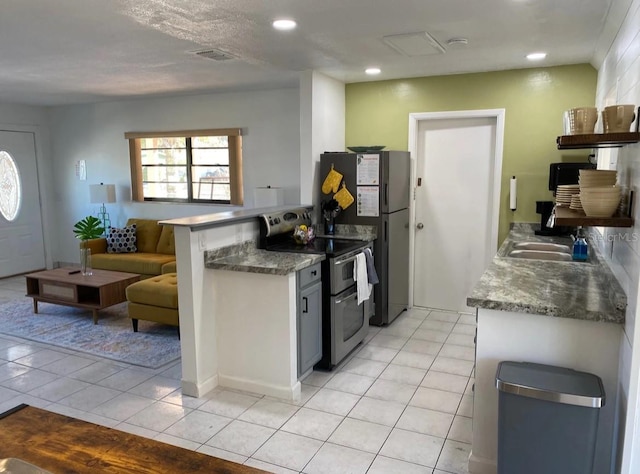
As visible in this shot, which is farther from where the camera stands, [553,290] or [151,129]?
[151,129]

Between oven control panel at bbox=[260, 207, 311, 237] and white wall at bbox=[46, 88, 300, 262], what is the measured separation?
4.77 feet

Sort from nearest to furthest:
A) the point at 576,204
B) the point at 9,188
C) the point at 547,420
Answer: the point at 547,420, the point at 576,204, the point at 9,188

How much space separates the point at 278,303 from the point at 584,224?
5.89 ft

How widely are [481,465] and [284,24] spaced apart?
2722 mm

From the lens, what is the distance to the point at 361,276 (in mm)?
3834

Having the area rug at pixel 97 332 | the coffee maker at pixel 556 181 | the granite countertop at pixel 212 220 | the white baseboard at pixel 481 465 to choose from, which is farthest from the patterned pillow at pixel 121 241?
the white baseboard at pixel 481 465

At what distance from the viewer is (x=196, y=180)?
638 cm

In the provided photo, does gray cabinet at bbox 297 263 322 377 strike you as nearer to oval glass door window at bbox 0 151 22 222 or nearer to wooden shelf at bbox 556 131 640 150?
wooden shelf at bbox 556 131 640 150

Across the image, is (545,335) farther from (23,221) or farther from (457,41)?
(23,221)

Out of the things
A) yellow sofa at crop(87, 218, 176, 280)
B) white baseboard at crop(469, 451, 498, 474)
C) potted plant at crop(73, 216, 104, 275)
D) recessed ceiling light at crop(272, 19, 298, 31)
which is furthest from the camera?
yellow sofa at crop(87, 218, 176, 280)

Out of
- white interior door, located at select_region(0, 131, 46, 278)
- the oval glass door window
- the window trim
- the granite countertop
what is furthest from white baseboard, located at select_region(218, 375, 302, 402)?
the oval glass door window

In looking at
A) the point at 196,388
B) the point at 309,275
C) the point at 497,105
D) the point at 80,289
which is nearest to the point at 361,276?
the point at 309,275

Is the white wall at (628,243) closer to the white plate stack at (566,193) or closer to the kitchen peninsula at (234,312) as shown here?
the white plate stack at (566,193)

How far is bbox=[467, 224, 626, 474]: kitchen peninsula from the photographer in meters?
2.10
